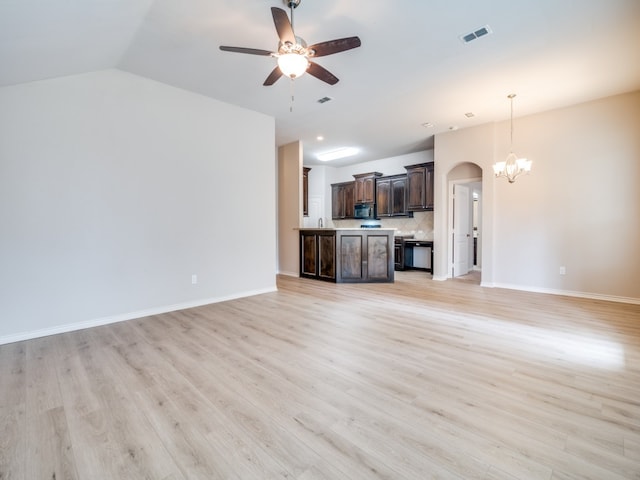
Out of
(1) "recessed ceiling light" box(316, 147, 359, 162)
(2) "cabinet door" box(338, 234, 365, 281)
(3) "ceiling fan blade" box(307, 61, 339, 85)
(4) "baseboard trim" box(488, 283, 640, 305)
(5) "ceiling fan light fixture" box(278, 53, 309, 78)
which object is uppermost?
(1) "recessed ceiling light" box(316, 147, 359, 162)

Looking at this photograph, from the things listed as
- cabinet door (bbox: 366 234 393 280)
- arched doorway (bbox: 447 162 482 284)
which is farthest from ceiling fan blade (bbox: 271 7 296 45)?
arched doorway (bbox: 447 162 482 284)

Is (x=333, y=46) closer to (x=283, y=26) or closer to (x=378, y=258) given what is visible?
(x=283, y=26)

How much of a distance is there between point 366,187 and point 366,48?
5.23m

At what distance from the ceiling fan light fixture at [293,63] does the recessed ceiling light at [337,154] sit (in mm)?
4978

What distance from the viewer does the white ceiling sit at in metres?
2.49

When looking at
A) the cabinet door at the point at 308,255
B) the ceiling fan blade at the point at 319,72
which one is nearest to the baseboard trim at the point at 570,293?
the cabinet door at the point at 308,255

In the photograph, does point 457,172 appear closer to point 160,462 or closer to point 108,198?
point 108,198

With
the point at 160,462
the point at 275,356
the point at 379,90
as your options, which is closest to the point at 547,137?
the point at 379,90

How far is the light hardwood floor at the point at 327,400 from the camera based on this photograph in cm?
141

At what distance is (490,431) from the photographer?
1.62m

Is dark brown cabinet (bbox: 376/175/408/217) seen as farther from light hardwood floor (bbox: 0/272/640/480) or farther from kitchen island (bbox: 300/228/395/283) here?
light hardwood floor (bbox: 0/272/640/480)

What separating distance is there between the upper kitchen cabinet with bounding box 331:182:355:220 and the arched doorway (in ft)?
9.51

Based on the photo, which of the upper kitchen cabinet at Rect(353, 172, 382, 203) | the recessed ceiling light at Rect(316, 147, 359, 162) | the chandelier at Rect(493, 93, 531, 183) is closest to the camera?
the chandelier at Rect(493, 93, 531, 183)

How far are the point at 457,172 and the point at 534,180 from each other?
5.02 ft
